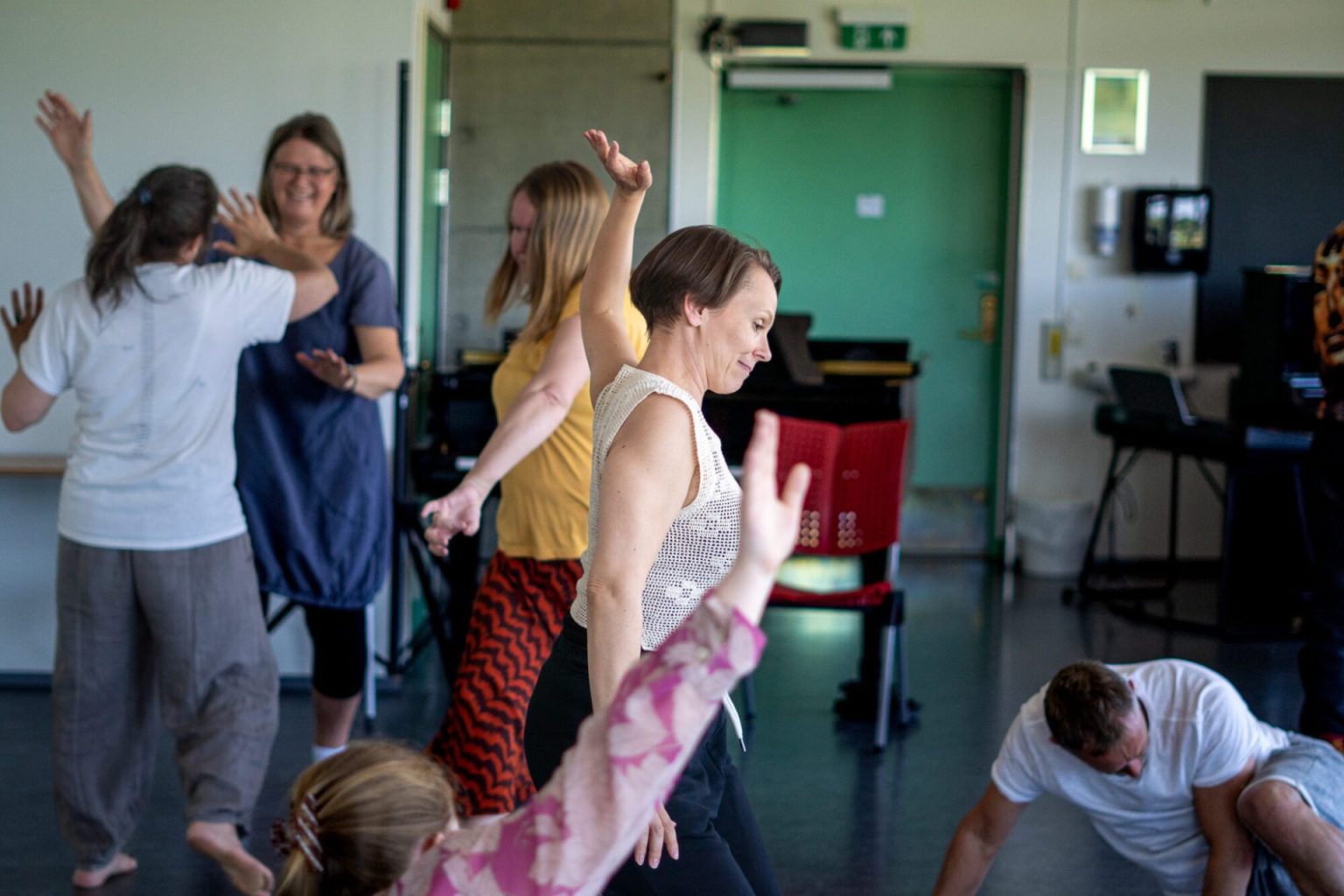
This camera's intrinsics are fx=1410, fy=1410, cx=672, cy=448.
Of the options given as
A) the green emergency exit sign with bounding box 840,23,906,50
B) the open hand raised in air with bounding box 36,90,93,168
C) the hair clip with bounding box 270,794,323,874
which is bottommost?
the hair clip with bounding box 270,794,323,874

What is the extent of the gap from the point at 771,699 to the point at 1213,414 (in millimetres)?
3701

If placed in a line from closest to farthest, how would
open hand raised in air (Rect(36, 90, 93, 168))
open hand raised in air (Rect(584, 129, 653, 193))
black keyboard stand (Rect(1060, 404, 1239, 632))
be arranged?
1. open hand raised in air (Rect(584, 129, 653, 193))
2. open hand raised in air (Rect(36, 90, 93, 168))
3. black keyboard stand (Rect(1060, 404, 1239, 632))

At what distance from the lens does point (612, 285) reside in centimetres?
219

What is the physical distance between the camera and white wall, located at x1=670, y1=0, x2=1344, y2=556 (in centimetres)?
721

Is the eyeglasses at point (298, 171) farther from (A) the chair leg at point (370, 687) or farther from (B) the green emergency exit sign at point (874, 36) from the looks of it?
(B) the green emergency exit sign at point (874, 36)

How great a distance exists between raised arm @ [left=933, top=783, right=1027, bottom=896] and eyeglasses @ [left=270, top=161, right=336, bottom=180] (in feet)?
7.22

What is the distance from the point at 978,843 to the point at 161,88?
11.3 ft

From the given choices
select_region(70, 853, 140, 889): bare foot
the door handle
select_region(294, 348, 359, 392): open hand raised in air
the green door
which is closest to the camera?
select_region(70, 853, 140, 889): bare foot

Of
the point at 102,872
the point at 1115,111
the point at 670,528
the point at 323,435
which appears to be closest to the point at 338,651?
the point at 323,435

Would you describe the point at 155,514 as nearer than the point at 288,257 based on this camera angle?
Yes

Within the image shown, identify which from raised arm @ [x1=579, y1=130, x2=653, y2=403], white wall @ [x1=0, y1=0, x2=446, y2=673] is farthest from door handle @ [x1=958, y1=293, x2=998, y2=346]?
raised arm @ [x1=579, y1=130, x2=653, y2=403]

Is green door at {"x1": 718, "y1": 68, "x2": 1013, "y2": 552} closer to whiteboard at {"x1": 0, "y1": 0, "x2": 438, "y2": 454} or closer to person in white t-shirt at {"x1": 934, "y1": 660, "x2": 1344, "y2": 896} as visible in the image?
whiteboard at {"x1": 0, "y1": 0, "x2": 438, "y2": 454}

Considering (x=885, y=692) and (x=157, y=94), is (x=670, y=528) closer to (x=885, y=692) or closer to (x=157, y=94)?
(x=885, y=692)

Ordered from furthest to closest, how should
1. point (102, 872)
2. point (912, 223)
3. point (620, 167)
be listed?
point (912, 223) → point (102, 872) → point (620, 167)
